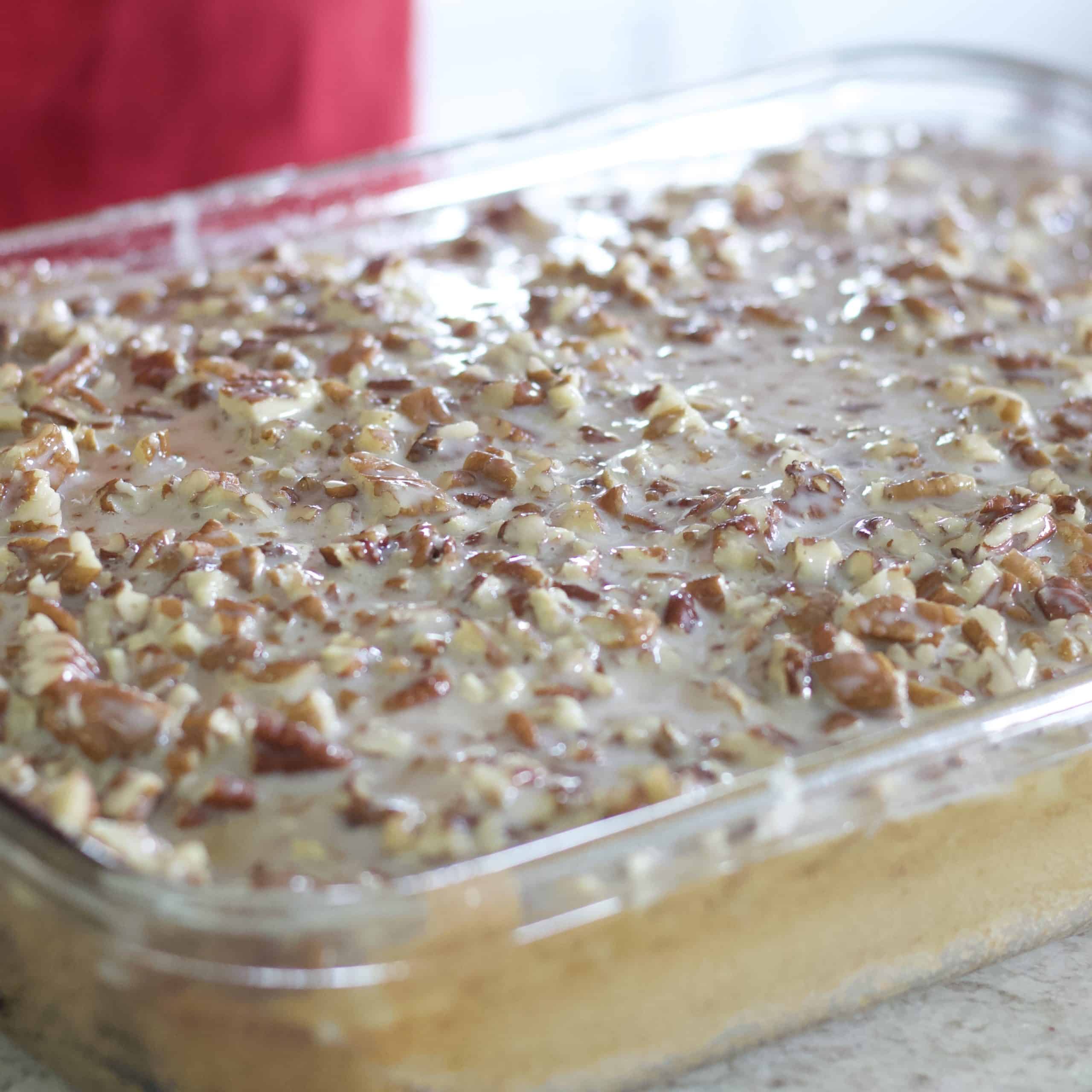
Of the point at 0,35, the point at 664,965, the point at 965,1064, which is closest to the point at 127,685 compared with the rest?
the point at 664,965

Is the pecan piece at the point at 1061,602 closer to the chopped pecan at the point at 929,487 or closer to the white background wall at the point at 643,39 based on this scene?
the chopped pecan at the point at 929,487

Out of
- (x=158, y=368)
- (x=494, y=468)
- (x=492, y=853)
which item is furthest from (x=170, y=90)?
(x=492, y=853)

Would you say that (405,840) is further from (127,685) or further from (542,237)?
(542,237)

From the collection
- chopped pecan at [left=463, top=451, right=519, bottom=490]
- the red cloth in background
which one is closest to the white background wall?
the red cloth in background

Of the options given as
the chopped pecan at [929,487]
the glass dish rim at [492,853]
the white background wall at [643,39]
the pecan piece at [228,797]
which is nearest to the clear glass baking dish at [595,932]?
the glass dish rim at [492,853]

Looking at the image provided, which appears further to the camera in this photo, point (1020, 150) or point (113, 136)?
point (113, 136)

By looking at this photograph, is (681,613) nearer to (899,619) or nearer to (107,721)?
(899,619)
